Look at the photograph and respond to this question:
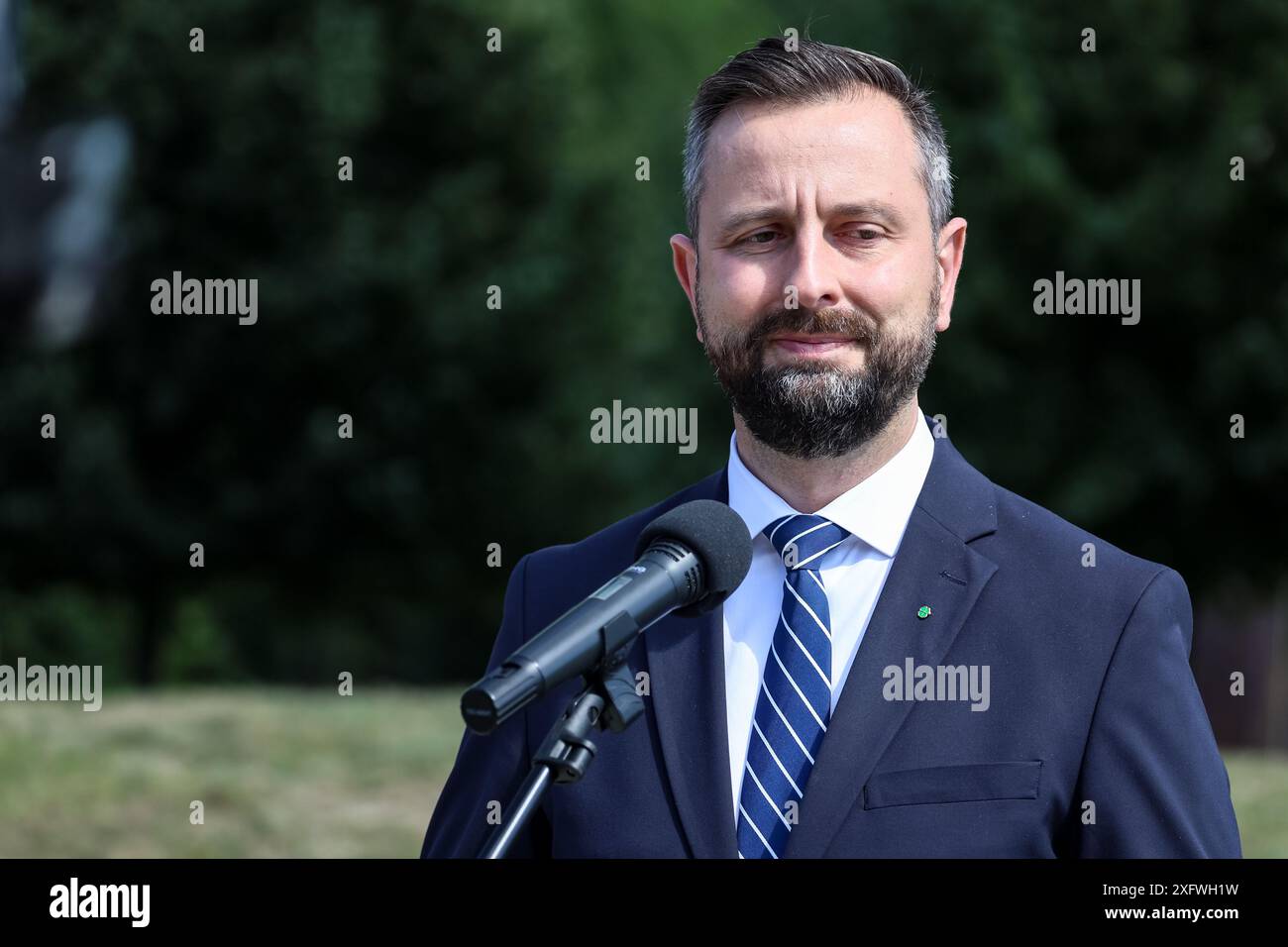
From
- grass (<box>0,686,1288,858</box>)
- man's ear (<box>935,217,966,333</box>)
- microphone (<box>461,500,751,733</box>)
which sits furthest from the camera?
grass (<box>0,686,1288,858</box>)

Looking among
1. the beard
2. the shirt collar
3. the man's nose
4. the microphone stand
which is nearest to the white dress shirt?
the shirt collar

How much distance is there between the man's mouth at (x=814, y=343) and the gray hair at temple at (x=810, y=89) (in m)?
0.37

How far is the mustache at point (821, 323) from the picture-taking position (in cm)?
301

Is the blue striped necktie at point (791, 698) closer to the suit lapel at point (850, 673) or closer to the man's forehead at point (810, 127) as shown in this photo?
the suit lapel at point (850, 673)

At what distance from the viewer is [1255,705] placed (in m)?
17.8

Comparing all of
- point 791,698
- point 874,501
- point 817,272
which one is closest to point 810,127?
point 817,272

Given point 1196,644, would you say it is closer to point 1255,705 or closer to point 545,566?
point 1255,705

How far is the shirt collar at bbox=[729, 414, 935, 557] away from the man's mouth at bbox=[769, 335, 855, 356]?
31cm

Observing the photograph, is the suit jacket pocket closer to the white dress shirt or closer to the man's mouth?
the white dress shirt

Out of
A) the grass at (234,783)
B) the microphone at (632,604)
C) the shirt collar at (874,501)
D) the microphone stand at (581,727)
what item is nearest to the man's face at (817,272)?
the shirt collar at (874,501)

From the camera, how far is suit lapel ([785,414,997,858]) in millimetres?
2809

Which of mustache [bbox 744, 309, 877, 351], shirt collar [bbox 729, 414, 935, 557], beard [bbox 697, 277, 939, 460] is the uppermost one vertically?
mustache [bbox 744, 309, 877, 351]
